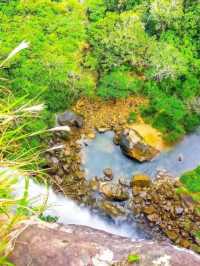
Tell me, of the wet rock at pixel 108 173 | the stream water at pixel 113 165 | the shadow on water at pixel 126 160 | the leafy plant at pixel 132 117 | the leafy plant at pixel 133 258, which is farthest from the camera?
the leafy plant at pixel 132 117

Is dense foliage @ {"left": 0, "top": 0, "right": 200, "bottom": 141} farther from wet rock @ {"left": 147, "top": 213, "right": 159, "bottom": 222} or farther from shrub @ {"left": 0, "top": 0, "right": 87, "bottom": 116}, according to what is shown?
wet rock @ {"left": 147, "top": 213, "right": 159, "bottom": 222}

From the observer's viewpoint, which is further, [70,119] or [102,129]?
[102,129]

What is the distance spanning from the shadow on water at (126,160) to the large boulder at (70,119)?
0.84 meters

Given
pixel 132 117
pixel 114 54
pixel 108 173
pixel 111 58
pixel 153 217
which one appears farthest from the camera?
pixel 114 54

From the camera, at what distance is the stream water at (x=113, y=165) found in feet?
51.6

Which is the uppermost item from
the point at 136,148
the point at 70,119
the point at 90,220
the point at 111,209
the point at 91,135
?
the point at 70,119

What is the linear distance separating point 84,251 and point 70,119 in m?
14.4

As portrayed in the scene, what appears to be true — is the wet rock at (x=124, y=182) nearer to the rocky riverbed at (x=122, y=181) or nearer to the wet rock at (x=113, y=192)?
the rocky riverbed at (x=122, y=181)

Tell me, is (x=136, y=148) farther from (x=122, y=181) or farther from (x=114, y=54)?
(x=114, y=54)

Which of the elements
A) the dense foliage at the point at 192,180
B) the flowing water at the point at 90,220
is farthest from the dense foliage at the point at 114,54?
the flowing water at the point at 90,220

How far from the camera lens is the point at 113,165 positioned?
17328mm

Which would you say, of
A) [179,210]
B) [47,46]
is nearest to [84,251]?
[179,210]

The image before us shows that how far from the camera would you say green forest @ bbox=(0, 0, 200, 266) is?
696 inches

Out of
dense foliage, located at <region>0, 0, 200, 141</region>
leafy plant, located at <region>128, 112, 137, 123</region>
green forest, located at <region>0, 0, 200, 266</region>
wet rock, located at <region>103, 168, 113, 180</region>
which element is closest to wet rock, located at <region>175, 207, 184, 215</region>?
green forest, located at <region>0, 0, 200, 266</region>
